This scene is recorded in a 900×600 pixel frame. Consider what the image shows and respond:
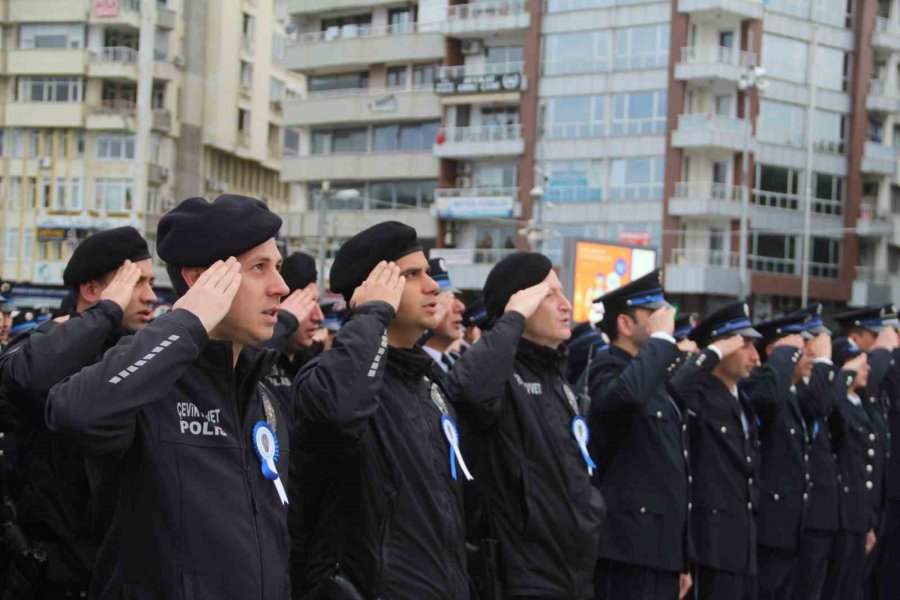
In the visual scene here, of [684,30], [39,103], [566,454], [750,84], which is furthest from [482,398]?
[39,103]

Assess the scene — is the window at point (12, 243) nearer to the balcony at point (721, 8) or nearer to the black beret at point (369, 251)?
the balcony at point (721, 8)

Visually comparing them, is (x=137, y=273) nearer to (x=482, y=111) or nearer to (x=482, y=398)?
(x=482, y=398)

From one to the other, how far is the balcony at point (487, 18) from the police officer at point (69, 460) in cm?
4956

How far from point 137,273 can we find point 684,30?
156 ft

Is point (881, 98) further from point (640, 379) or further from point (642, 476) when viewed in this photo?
point (640, 379)

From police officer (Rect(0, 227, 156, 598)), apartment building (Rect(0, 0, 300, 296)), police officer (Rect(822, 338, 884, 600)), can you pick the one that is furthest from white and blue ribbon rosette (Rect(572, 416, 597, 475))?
apartment building (Rect(0, 0, 300, 296))

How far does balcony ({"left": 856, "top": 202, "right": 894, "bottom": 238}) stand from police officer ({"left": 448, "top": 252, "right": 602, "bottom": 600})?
49.8 meters

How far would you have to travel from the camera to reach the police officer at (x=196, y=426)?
13.0 ft

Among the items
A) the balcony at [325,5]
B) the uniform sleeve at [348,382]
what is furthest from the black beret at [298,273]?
the balcony at [325,5]

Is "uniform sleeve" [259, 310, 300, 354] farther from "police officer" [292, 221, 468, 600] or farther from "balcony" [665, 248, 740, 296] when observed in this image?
"balcony" [665, 248, 740, 296]

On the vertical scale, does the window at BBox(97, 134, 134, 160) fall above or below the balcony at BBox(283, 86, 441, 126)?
below

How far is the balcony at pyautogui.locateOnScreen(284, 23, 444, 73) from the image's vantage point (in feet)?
190

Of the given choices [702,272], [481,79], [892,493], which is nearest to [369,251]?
[892,493]

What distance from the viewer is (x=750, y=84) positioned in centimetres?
4791
